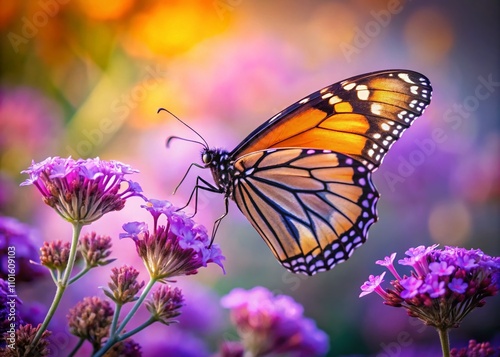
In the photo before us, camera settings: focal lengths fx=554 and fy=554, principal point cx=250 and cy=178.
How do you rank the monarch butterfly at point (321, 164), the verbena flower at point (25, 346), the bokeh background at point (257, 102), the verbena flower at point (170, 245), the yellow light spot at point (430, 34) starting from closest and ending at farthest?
the verbena flower at point (25, 346) < the verbena flower at point (170, 245) < the monarch butterfly at point (321, 164) < the bokeh background at point (257, 102) < the yellow light spot at point (430, 34)

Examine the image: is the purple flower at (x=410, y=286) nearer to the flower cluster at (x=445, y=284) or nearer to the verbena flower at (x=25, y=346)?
the flower cluster at (x=445, y=284)

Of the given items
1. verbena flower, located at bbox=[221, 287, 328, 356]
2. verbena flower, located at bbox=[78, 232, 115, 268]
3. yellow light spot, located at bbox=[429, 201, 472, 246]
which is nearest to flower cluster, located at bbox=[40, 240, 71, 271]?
verbena flower, located at bbox=[78, 232, 115, 268]

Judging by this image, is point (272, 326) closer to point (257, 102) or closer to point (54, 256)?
point (54, 256)

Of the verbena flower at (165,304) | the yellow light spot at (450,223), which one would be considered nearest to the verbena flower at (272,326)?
the verbena flower at (165,304)

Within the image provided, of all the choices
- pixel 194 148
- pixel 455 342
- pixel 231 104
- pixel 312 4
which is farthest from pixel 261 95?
pixel 455 342

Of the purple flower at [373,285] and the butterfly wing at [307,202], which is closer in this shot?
the purple flower at [373,285]

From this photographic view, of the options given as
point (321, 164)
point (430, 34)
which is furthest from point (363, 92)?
point (430, 34)
